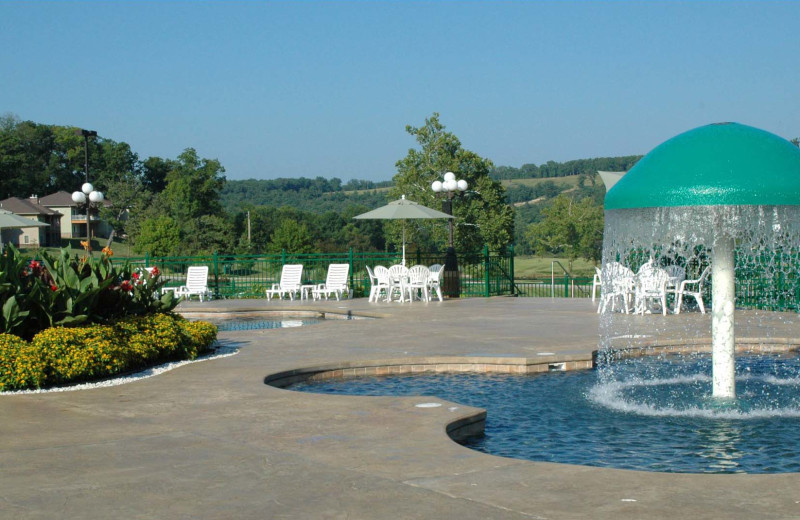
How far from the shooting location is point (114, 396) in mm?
8453

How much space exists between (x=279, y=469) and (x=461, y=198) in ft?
192

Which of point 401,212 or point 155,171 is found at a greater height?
point 155,171

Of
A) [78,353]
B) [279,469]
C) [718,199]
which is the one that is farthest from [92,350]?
[718,199]

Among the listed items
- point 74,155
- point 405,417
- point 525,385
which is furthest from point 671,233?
point 74,155

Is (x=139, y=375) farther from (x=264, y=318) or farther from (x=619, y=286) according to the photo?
(x=619, y=286)

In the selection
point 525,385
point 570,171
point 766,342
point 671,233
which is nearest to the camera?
point 671,233

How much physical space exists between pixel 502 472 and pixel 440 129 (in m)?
56.5

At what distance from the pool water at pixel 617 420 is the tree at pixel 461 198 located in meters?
50.2

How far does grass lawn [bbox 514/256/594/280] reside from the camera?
68.0m

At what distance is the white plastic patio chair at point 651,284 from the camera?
53.2 feet

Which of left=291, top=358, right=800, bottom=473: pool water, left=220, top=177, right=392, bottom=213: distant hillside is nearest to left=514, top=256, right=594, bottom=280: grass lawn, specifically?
left=220, top=177, right=392, bottom=213: distant hillside

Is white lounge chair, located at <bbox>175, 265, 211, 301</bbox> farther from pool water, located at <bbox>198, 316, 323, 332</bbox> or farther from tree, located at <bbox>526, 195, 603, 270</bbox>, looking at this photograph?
tree, located at <bbox>526, 195, 603, 270</bbox>

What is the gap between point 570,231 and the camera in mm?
A: 68625

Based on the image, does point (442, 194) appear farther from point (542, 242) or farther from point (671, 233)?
point (671, 233)
